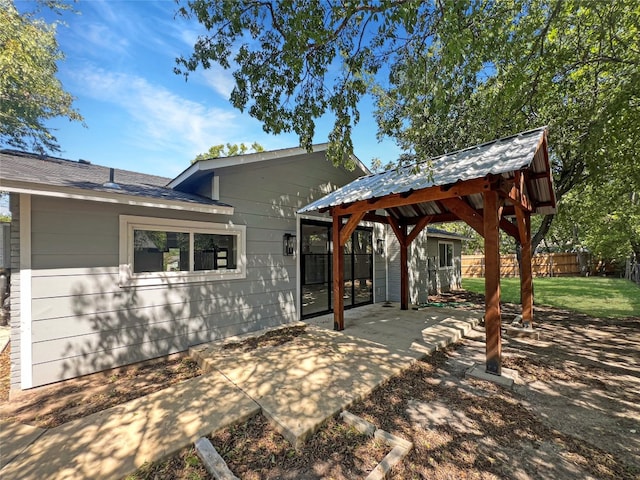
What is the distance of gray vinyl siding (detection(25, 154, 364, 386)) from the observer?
365 cm

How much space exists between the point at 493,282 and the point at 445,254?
1034cm

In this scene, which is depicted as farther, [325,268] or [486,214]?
[325,268]

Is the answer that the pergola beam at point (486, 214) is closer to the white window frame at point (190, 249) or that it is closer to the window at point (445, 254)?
the white window frame at point (190, 249)

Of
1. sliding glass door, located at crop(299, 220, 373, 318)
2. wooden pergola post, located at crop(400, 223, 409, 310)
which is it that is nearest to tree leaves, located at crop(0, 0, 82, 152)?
sliding glass door, located at crop(299, 220, 373, 318)

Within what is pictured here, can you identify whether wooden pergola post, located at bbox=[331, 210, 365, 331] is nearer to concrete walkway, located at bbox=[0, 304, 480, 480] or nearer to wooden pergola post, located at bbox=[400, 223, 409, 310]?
concrete walkway, located at bbox=[0, 304, 480, 480]

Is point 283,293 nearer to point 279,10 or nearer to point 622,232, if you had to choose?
point 279,10

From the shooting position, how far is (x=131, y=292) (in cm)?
430

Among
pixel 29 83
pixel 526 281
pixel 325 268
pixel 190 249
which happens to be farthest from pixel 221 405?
pixel 29 83

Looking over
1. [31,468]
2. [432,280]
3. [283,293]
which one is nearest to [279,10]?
[283,293]

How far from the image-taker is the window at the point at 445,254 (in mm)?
13031

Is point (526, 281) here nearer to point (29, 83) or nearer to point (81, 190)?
point (81, 190)

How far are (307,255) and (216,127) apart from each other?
19.0 feet

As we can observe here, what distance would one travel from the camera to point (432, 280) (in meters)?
12.3

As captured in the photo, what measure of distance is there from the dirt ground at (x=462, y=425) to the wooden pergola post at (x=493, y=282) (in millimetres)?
399
